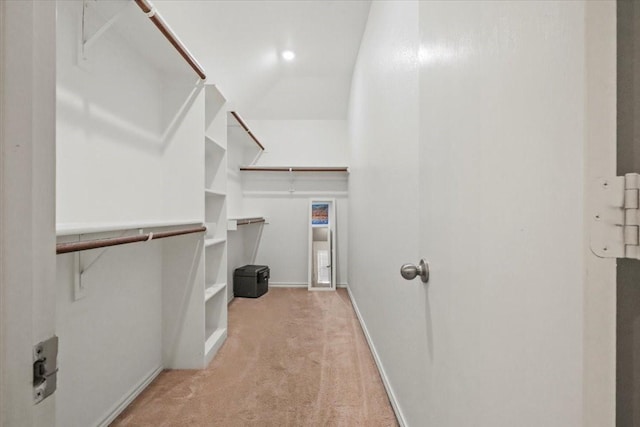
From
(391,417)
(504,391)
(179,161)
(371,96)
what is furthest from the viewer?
(371,96)

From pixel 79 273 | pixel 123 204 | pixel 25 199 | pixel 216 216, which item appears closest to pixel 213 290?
pixel 216 216

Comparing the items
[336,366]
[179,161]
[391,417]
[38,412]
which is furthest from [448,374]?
[179,161]

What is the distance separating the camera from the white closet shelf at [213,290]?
7.42ft

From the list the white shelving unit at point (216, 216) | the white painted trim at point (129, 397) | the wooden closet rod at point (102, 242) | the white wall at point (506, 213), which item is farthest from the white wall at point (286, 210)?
the white wall at point (506, 213)

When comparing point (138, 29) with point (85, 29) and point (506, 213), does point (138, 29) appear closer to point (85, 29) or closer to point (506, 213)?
point (85, 29)

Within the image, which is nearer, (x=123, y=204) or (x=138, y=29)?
(x=138, y=29)

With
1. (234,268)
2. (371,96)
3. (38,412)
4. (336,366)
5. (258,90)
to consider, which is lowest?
(336,366)

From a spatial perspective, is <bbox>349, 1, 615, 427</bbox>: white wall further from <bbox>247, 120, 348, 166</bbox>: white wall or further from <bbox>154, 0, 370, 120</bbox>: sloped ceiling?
<bbox>247, 120, 348, 166</bbox>: white wall

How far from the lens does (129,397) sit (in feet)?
Answer: 5.73

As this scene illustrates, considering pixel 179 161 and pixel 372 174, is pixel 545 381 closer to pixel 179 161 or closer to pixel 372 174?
pixel 372 174

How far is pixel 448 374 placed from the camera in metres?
0.79

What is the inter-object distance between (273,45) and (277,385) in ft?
9.86

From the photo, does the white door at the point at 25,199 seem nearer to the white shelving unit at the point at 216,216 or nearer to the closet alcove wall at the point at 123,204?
the closet alcove wall at the point at 123,204

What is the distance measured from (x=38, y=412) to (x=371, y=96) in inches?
94.7
